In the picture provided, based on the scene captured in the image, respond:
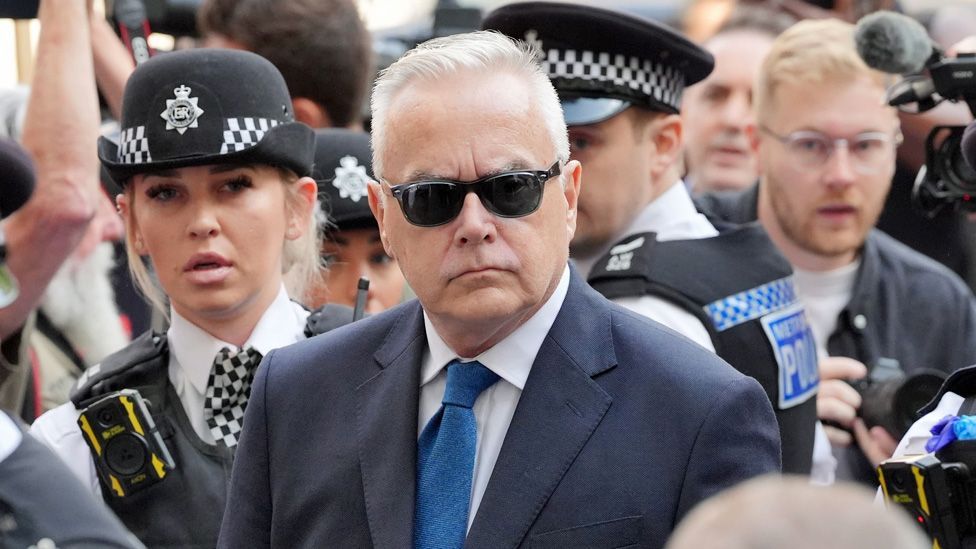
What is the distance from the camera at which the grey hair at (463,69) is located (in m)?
3.24

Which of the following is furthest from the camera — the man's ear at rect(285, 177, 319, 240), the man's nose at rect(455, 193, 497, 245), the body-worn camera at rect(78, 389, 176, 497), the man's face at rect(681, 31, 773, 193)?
the man's face at rect(681, 31, 773, 193)

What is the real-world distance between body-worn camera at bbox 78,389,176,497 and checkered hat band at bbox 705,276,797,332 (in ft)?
4.57

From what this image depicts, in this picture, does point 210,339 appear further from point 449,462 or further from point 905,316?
point 905,316

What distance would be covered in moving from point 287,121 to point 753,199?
2147 millimetres

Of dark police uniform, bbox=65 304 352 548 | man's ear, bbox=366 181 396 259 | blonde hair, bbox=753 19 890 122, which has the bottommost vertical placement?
dark police uniform, bbox=65 304 352 548

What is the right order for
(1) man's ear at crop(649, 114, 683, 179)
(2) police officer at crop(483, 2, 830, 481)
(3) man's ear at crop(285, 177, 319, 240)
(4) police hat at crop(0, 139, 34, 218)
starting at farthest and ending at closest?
(1) man's ear at crop(649, 114, 683, 179)
(2) police officer at crop(483, 2, 830, 481)
(3) man's ear at crop(285, 177, 319, 240)
(4) police hat at crop(0, 139, 34, 218)

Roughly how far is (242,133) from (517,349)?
3.89ft

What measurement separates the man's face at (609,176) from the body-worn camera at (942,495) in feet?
5.66

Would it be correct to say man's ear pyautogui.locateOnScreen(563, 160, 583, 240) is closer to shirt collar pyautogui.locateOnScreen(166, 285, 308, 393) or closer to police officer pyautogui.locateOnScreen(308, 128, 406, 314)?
shirt collar pyautogui.locateOnScreen(166, 285, 308, 393)

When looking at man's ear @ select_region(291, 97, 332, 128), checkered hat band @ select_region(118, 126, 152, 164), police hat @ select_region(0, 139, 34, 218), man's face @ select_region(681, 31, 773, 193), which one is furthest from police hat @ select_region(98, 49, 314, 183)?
man's face @ select_region(681, 31, 773, 193)

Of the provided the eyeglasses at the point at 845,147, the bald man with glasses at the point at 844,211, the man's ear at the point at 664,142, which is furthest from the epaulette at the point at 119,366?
the eyeglasses at the point at 845,147

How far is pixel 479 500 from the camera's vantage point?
309 centimetres

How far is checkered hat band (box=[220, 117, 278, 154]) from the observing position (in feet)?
13.3

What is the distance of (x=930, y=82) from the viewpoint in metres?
3.98
